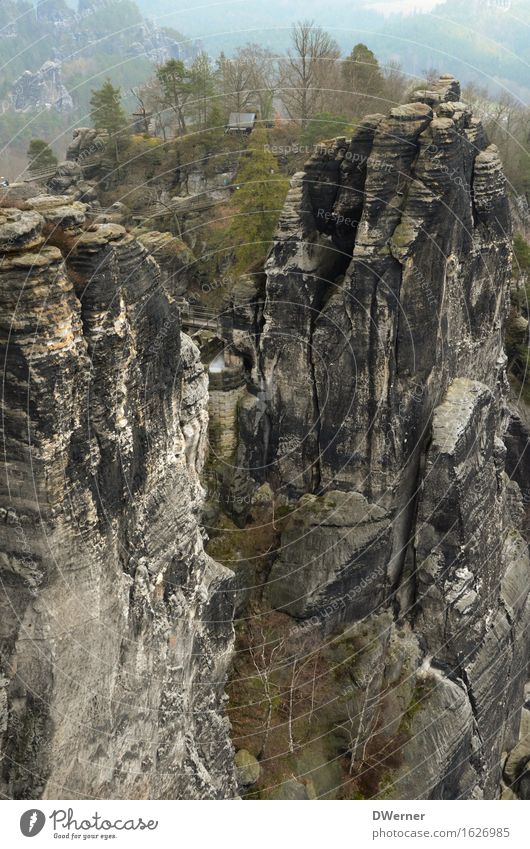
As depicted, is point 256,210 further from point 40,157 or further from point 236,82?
point 40,157

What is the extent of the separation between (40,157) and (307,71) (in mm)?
16099

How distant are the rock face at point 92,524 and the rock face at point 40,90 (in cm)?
5212

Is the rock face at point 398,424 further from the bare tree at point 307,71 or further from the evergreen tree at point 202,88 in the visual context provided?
the evergreen tree at point 202,88

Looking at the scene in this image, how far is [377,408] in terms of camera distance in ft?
87.7

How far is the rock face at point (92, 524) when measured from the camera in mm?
14414

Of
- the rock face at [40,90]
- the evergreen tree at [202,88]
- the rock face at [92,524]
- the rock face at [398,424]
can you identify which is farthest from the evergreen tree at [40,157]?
the rock face at [92,524]

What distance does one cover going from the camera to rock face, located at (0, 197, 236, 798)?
47.3 feet

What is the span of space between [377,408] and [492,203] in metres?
8.84

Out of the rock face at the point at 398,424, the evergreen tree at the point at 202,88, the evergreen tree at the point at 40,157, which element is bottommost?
the rock face at the point at 398,424

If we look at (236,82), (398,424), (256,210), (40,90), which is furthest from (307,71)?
(40,90)

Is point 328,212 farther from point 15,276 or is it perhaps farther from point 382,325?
point 15,276

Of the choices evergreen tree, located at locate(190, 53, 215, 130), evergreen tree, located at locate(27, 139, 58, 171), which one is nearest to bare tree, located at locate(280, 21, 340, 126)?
evergreen tree, located at locate(190, 53, 215, 130)

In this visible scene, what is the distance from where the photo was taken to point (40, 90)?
64500mm

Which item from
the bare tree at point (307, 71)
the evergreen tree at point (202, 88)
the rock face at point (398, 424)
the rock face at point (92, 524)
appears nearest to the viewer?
the rock face at point (92, 524)
